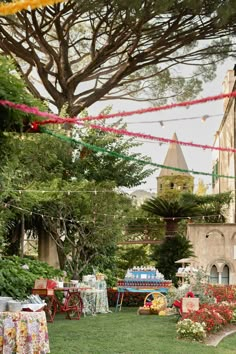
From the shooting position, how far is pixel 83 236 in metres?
18.4

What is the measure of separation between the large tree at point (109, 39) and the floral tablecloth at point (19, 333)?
11.6 metres

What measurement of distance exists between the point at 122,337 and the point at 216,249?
33.9 feet

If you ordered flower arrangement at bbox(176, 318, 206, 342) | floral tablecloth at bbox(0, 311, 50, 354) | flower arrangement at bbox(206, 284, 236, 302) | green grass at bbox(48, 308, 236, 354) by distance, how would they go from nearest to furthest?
floral tablecloth at bbox(0, 311, 50, 354) < green grass at bbox(48, 308, 236, 354) < flower arrangement at bbox(176, 318, 206, 342) < flower arrangement at bbox(206, 284, 236, 302)

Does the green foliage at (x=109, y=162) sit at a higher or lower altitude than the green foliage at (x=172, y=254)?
higher

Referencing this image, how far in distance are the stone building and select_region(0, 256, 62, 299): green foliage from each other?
19.4 feet

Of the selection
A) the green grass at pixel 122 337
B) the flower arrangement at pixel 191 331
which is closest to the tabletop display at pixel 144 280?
the green grass at pixel 122 337

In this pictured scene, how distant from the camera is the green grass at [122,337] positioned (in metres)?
8.51

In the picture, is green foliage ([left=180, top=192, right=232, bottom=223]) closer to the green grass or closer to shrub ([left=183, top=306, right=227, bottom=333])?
the green grass

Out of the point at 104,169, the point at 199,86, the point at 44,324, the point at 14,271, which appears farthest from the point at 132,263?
the point at 44,324

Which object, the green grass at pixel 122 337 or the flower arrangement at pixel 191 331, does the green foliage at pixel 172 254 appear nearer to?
the green grass at pixel 122 337

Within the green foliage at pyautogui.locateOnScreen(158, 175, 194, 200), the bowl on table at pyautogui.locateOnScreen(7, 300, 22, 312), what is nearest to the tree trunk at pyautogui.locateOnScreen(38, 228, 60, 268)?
the bowl on table at pyautogui.locateOnScreen(7, 300, 22, 312)

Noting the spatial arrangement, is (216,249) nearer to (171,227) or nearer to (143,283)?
(171,227)

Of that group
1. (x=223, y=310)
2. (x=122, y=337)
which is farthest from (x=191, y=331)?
(x=223, y=310)

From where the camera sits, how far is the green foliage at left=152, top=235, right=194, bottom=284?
18750 millimetres
